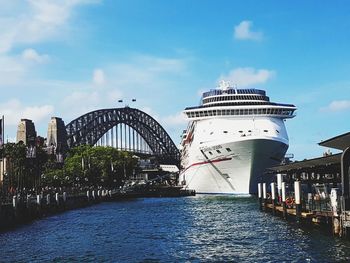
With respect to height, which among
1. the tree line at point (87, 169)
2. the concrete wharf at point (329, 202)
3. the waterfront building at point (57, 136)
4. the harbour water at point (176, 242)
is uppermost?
the waterfront building at point (57, 136)

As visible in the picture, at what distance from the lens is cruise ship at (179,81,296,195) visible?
9956cm

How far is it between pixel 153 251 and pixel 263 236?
9.39 meters

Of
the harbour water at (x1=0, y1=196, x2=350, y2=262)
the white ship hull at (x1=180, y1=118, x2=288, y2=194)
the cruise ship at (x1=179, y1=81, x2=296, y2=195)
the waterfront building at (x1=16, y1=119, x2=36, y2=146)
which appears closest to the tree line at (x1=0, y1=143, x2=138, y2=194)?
the waterfront building at (x1=16, y1=119, x2=36, y2=146)

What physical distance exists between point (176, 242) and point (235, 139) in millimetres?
60842

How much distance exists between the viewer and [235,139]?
98.9 metres

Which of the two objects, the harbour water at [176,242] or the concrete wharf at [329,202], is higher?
the concrete wharf at [329,202]

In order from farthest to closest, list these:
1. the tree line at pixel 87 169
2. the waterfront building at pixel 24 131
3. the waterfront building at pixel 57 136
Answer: the waterfront building at pixel 57 136 < the waterfront building at pixel 24 131 < the tree line at pixel 87 169

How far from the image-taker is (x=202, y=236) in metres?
42.5

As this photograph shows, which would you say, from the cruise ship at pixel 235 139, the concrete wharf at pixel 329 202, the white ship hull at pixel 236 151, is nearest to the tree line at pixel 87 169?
the cruise ship at pixel 235 139

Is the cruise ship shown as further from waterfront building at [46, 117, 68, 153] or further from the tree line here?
waterfront building at [46, 117, 68, 153]

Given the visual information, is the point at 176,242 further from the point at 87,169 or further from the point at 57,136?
the point at 57,136

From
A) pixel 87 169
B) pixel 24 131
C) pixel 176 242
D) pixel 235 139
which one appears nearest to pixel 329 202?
pixel 176 242

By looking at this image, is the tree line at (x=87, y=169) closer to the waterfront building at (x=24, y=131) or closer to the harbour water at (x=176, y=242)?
the waterfront building at (x=24, y=131)

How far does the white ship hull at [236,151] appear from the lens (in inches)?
3898
